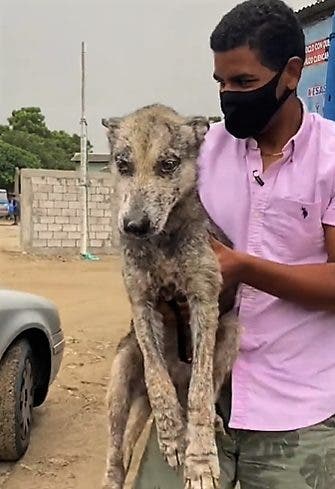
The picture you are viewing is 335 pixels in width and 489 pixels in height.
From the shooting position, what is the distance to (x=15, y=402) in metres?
5.12

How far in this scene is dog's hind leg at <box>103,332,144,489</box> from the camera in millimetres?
2561

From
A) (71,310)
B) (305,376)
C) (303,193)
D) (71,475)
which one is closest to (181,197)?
(303,193)

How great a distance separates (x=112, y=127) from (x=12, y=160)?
2011 inches

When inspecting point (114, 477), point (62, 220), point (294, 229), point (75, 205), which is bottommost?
point (62, 220)

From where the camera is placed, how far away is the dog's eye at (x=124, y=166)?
238 cm

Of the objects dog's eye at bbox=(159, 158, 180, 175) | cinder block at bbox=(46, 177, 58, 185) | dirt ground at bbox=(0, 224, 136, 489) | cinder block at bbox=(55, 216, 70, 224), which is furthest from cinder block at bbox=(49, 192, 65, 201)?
dog's eye at bbox=(159, 158, 180, 175)

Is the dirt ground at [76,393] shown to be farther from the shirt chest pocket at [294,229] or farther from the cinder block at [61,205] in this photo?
the cinder block at [61,205]

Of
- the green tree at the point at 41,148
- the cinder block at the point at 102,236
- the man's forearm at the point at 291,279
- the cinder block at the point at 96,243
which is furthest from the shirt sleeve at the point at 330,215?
the green tree at the point at 41,148

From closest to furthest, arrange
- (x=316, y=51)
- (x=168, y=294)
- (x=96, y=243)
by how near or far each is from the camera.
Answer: (x=168, y=294) < (x=316, y=51) < (x=96, y=243)

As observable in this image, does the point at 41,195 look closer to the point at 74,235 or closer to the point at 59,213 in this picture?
the point at 59,213

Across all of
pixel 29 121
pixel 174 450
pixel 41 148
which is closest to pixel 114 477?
pixel 174 450

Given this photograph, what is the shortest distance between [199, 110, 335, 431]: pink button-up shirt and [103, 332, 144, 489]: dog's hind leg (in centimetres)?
37

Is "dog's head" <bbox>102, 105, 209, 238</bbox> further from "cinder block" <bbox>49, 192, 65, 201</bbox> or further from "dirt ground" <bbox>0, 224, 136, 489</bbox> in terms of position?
"cinder block" <bbox>49, 192, 65, 201</bbox>

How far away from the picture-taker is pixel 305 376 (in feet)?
7.59
